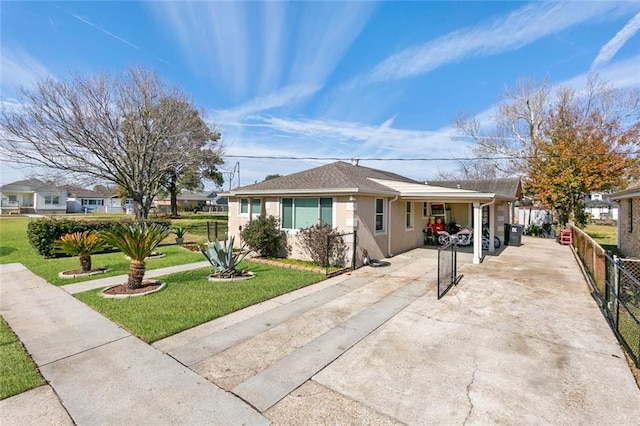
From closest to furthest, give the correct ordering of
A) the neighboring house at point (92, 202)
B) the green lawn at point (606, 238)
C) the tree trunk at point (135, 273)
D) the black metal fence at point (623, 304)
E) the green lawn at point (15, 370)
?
the green lawn at point (15, 370)
the black metal fence at point (623, 304)
the tree trunk at point (135, 273)
the green lawn at point (606, 238)
the neighboring house at point (92, 202)

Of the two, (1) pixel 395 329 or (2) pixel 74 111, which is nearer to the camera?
(1) pixel 395 329

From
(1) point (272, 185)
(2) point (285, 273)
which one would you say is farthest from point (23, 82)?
(2) point (285, 273)

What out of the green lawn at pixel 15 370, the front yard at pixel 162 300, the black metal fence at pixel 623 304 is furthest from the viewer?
the black metal fence at pixel 623 304

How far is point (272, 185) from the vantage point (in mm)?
12219

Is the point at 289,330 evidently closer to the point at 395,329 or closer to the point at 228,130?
the point at 395,329

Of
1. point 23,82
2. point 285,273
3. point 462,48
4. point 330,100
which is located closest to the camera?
point 285,273

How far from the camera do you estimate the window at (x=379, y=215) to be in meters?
11.0

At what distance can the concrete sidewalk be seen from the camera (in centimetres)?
285

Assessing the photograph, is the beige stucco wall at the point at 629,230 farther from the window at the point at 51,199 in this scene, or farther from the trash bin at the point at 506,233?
the window at the point at 51,199

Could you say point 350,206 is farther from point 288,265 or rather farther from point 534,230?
point 534,230

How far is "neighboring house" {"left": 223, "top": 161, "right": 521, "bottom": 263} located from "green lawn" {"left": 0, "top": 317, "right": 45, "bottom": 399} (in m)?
7.53

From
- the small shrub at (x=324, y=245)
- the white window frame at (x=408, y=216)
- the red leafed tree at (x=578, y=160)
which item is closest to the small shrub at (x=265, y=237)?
the small shrub at (x=324, y=245)

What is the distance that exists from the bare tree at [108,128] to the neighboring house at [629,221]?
21762mm

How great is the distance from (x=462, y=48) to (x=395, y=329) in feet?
A: 39.3
